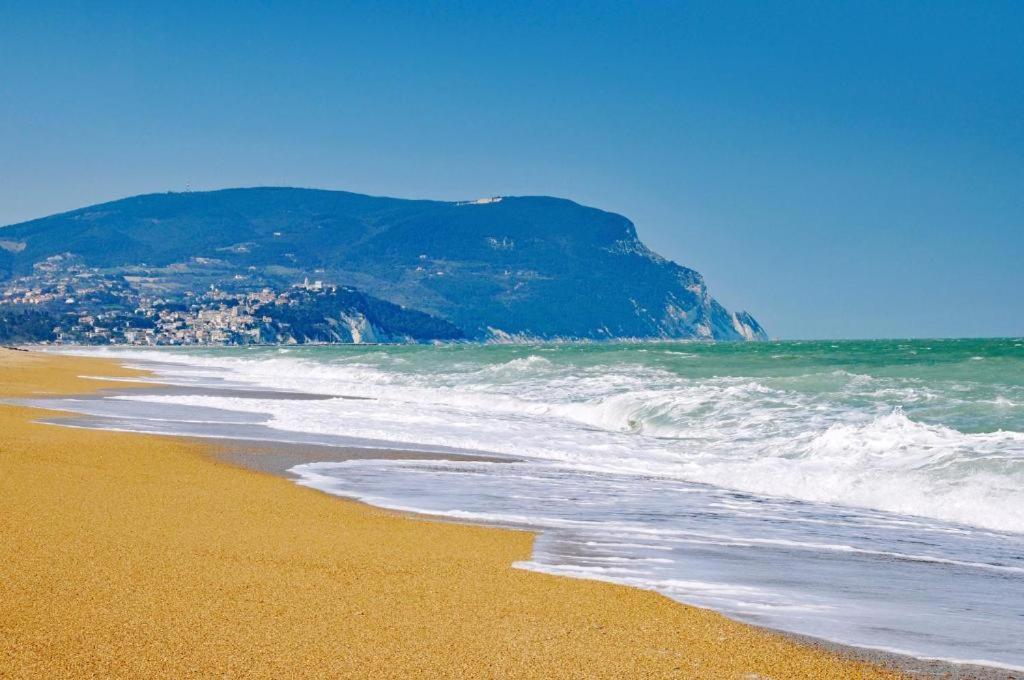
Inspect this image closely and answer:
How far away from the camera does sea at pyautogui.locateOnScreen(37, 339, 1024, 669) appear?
6289 millimetres

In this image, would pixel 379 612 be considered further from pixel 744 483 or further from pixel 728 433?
pixel 728 433

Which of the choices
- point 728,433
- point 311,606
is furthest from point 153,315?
point 311,606

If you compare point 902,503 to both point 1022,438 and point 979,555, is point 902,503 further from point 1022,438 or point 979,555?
point 1022,438

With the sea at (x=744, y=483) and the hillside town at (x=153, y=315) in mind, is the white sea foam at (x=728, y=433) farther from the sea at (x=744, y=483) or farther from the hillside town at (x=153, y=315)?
the hillside town at (x=153, y=315)

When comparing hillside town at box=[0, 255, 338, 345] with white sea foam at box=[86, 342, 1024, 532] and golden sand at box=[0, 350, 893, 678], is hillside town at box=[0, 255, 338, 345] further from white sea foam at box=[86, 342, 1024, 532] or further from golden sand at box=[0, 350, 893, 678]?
golden sand at box=[0, 350, 893, 678]

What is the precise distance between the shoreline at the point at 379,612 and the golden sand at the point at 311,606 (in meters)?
0.01

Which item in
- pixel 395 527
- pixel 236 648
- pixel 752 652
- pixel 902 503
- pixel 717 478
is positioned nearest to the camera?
pixel 236 648

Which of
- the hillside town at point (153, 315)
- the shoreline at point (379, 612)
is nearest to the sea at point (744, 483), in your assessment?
the shoreline at point (379, 612)

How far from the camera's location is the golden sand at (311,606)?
4.45 metres

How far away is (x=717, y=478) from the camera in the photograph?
12.7 meters

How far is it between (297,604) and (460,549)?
1962 millimetres

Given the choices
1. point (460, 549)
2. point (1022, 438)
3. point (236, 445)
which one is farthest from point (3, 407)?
point (1022, 438)

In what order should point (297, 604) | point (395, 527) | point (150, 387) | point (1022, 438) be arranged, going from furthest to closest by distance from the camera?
point (150, 387)
point (1022, 438)
point (395, 527)
point (297, 604)

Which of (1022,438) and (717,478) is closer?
(717,478)
